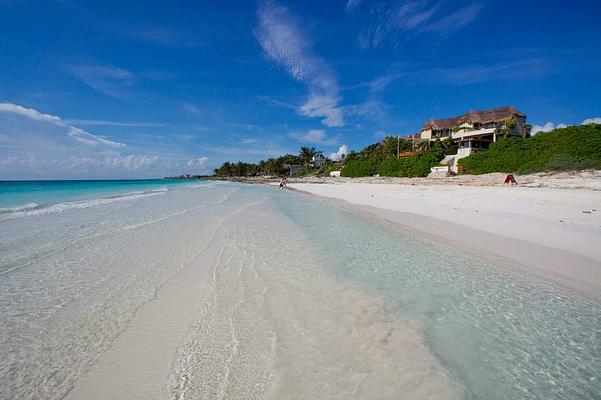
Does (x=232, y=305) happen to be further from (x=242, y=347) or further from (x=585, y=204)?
(x=585, y=204)

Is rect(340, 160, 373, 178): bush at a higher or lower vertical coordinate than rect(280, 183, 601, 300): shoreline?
higher

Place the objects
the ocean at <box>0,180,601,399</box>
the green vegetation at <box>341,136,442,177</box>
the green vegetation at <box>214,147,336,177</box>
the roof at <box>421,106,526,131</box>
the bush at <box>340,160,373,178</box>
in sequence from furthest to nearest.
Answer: the green vegetation at <box>214,147,336,177</box>, the bush at <box>340,160,373,178</box>, the roof at <box>421,106,526,131</box>, the green vegetation at <box>341,136,442,177</box>, the ocean at <box>0,180,601,399</box>

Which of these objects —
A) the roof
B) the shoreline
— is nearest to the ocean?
the shoreline

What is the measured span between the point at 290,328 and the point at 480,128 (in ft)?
183

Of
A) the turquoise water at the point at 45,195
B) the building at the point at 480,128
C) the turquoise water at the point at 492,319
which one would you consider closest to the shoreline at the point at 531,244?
the turquoise water at the point at 492,319

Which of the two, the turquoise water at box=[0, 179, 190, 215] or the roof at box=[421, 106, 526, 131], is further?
the roof at box=[421, 106, 526, 131]

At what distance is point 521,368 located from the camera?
282cm

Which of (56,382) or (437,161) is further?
(437,161)

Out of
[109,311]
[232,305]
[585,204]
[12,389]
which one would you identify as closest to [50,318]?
[109,311]

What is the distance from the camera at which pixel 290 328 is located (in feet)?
11.7

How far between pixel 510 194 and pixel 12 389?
67.3 feet

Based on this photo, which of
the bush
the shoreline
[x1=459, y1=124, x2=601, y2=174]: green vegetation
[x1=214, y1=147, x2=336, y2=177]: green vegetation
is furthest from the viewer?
[x1=214, y1=147, x2=336, y2=177]: green vegetation

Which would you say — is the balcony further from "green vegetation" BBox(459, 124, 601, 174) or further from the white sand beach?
the white sand beach

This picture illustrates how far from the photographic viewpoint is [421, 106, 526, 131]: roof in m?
46.4
